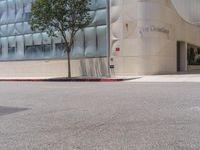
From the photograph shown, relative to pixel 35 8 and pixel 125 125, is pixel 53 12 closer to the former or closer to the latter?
pixel 35 8

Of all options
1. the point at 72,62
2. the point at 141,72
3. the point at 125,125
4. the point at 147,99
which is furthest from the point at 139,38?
the point at 125,125

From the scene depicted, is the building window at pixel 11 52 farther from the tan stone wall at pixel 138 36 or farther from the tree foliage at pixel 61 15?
the tan stone wall at pixel 138 36

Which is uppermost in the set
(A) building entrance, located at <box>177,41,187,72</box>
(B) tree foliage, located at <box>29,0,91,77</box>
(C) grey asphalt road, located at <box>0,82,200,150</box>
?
(B) tree foliage, located at <box>29,0,91,77</box>

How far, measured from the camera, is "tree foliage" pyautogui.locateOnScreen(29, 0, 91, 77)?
105 ft

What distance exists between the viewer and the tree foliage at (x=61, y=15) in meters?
32.1

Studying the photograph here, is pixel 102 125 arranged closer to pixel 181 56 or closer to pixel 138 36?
pixel 138 36

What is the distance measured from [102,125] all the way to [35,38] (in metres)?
31.5

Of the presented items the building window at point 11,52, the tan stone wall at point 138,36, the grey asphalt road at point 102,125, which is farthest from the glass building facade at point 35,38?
the grey asphalt road at point 102,125

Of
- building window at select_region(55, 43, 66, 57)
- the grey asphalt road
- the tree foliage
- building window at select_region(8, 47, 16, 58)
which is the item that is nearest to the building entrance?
building window at select_region(55, 43, 66, 57)

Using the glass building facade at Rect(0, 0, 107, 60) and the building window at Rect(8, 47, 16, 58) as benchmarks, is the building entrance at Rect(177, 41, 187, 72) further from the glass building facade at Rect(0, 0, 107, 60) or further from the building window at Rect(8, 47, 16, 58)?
the building window at Rect(8, 47, 16, 58)

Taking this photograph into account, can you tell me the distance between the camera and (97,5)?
35219 mm

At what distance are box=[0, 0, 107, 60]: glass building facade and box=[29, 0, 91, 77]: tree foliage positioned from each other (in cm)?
164

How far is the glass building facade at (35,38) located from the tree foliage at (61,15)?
1.64 m

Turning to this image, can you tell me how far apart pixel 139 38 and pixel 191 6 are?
44.4ft
